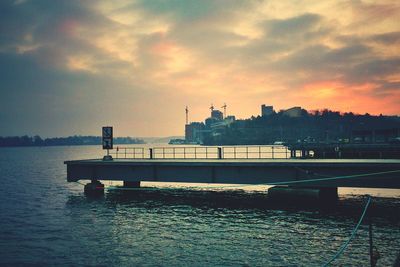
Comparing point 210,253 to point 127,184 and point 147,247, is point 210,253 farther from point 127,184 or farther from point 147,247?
point 127,184

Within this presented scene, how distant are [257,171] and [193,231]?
39.3 feet

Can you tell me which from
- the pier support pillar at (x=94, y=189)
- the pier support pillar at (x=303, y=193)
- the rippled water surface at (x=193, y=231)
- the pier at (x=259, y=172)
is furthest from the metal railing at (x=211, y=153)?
the rippled water surface at (x=193, y=231)

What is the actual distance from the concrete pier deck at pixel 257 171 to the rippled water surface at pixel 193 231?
2568mm

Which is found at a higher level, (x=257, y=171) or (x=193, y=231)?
(x=257, y=171)

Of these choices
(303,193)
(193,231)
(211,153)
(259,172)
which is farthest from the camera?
(211,153)

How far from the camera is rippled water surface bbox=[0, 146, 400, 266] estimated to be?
18469mm

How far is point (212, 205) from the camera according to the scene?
112 ft

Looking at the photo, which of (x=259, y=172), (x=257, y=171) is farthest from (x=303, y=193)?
(x=257, y=171)

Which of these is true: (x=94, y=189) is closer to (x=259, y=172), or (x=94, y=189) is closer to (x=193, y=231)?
(x=259, y=172)

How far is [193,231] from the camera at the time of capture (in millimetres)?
23906

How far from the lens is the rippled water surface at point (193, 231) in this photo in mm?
18469

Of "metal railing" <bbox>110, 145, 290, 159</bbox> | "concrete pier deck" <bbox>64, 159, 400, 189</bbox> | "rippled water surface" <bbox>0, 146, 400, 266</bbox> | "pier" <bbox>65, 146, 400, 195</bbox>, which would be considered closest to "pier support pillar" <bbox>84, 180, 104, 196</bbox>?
"pier" <bbox>65, 146, 400, 195</bbox>

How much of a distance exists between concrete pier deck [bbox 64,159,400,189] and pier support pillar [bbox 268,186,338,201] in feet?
3.09

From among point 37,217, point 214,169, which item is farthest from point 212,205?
point 37,217
